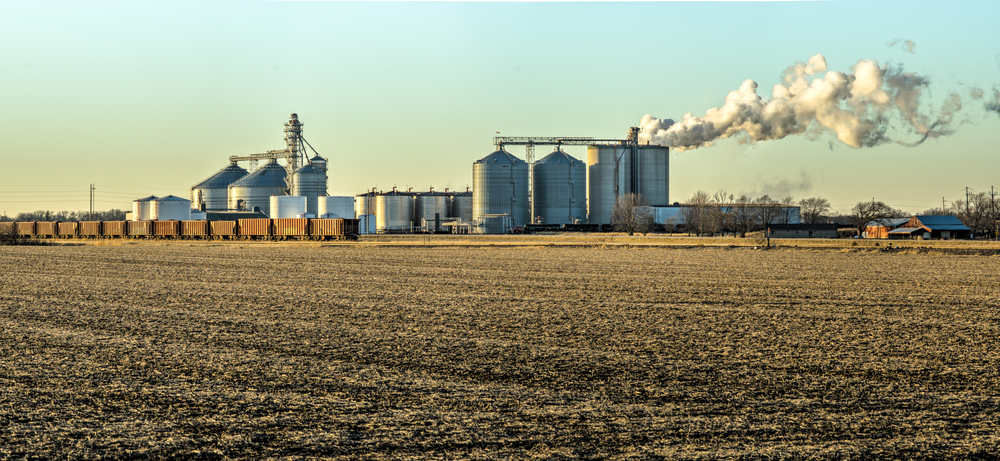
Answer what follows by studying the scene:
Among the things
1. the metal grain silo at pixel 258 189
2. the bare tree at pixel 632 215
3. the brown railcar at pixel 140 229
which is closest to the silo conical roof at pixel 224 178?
the metal grain silo at pixel 258 189

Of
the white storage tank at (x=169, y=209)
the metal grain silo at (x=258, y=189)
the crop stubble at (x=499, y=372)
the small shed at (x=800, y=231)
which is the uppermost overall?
the metal grain silo at (x=258, y=189)

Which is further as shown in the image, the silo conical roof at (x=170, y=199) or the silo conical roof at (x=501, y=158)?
the silo conical roof at (x=501, y=158)

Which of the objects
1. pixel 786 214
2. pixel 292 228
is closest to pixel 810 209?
pixel 786 214

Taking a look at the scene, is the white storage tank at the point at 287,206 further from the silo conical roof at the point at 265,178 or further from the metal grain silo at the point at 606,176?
the metal grain silo at the point at 606,176

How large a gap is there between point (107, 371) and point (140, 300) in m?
9.20

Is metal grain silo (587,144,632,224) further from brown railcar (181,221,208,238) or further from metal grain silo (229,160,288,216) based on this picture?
brown railcar (181,221,208,238)

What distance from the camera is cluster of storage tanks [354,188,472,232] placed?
118938 millimetres

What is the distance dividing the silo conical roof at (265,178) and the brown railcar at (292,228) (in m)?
42.4

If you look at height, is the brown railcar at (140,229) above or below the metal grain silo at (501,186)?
below

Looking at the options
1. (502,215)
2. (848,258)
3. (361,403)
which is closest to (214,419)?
(361,403)

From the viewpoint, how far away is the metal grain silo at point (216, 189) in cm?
11938

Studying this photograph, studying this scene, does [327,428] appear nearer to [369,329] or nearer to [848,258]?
[369,329]

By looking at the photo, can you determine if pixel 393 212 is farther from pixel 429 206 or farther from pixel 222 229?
pixel 222 229

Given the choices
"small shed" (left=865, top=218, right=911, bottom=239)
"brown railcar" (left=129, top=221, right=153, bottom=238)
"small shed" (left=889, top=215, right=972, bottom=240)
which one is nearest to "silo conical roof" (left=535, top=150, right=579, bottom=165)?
"small shed" (left=865, top=218, right=911, bottom=239)
